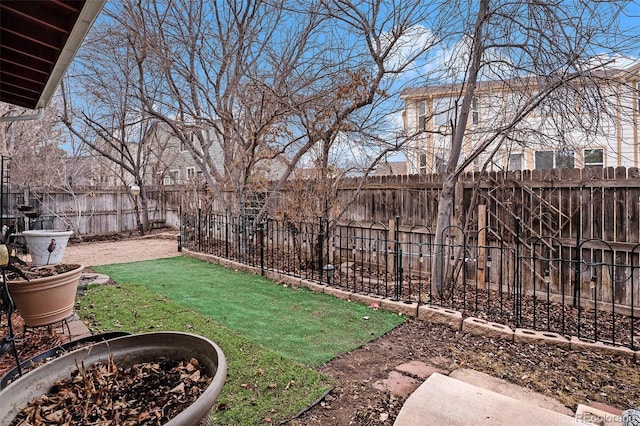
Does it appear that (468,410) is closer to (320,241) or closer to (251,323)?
(251,323)

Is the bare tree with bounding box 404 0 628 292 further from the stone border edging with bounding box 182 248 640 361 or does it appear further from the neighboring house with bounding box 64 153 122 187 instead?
the neighboring house with bounding box 64 153 122 187

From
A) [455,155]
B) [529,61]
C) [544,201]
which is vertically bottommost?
[544,201]

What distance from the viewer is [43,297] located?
2.74 m

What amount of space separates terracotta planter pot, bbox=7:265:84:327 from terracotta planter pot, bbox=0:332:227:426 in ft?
4.81

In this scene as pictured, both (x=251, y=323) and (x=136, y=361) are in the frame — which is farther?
(x=251, y=323)


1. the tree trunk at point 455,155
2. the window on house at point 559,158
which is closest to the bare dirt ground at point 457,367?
the tree trunk at point 455,155

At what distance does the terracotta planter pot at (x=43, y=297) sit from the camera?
2648mm

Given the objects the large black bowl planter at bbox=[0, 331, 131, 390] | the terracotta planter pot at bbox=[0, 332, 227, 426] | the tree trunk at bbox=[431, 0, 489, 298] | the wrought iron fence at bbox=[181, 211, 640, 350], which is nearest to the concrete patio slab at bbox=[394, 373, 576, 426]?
the terracotta planter pot at bbox=[0, 332, 227, 426]

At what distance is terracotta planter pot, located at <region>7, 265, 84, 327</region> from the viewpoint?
2.65 meters

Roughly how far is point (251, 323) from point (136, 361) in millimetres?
1993

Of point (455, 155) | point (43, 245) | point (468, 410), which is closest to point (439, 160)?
point (455, 155)

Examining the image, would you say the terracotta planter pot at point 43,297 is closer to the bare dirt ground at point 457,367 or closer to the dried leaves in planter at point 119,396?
the dried leaves in planter at point 119,396

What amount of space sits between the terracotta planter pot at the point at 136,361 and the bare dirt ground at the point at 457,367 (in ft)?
2.53

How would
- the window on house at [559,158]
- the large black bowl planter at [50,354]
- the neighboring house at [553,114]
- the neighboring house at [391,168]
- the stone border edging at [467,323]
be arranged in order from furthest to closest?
the neighboring house at [391,168] < the window on house at [559,158] < the neighboring house at [553,114] < the stone border edging at [467,323] < the large black bowl planter at [50,354]
